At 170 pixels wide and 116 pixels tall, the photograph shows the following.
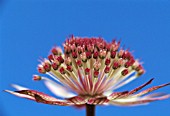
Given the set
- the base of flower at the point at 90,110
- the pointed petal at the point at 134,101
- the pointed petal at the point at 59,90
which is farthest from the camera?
the pointed petal at the point at 59,90

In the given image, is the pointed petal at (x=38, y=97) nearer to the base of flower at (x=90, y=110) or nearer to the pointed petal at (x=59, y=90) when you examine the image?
the base of flower at (x=90, y=110)

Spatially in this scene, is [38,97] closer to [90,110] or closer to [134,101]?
[90,110]

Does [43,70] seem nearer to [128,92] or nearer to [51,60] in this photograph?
[51,60]

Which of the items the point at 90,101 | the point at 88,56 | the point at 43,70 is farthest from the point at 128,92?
the point at 43,70

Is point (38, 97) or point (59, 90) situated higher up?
point (59, 90)

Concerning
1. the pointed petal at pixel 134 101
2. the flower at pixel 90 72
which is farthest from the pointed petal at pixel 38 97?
the pointed petal at pixel 134 101

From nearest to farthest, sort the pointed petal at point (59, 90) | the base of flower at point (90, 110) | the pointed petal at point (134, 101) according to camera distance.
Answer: the base of flower at point (90, 110), the pointed petal at point (134, 101), the pointed petal at point (59, 90)

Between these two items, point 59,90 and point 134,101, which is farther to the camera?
point 59,90

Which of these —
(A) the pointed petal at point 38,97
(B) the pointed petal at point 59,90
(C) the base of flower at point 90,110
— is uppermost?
(B) the pointed petal at point 59,90

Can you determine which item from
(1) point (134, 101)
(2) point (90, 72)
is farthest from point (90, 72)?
(1) point (134, 101)
